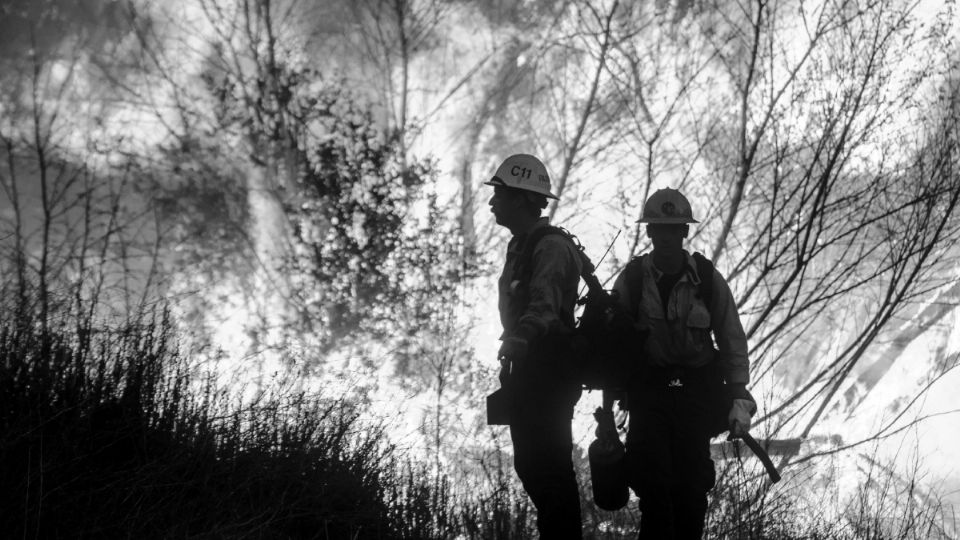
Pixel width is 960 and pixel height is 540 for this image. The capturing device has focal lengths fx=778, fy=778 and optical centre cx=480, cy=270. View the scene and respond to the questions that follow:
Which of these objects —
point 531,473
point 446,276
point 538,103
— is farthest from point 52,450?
point 538,103

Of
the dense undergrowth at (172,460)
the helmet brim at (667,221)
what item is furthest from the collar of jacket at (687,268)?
the dense undergrowth at (172,460)

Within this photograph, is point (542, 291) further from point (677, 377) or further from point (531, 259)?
point (677, 377)

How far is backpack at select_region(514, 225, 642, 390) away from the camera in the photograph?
3146mm

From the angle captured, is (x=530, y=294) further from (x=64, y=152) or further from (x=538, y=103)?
(x=64, y=152)

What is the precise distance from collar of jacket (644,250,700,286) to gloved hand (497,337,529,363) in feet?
2.72

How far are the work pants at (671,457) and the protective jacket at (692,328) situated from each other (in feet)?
0.42

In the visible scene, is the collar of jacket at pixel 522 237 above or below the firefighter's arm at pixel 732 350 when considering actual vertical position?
above

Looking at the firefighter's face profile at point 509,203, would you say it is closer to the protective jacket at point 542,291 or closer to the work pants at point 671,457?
the protective jacket at point 542,291

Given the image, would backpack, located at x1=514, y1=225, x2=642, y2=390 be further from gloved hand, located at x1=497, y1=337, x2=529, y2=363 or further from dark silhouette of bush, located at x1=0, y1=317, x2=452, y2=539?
dark silhouette of bush, located at x1=0, y1=317, x2=452, y2=539

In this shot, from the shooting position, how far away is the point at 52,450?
302 cm

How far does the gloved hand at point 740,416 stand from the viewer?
3156mm

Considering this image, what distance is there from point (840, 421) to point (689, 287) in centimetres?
1264

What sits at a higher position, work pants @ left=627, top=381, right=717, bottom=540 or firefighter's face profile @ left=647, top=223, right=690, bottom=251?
firefighter's face profile @ left=647, top=223, right=690, bottom=251

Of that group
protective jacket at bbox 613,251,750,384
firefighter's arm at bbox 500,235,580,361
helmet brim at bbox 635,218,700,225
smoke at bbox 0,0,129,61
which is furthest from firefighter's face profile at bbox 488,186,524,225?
smoke at bbox 0,0,129,61
